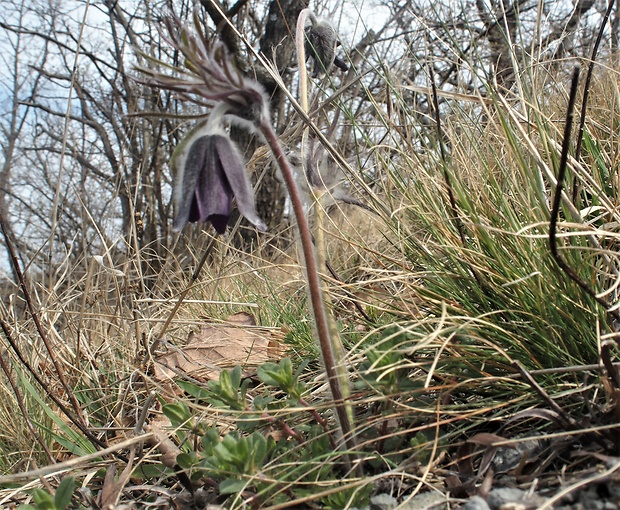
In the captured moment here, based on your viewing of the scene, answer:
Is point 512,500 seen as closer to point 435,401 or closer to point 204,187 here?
point 435,401

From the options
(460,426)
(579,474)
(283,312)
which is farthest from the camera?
(283,312)

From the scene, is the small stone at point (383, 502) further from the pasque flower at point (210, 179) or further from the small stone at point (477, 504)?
the pasque flower at point (210, 179)

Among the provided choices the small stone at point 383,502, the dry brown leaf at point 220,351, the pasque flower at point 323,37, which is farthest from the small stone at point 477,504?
the pasque flower at point 323,37

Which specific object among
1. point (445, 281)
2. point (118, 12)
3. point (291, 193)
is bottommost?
point (445, 281)

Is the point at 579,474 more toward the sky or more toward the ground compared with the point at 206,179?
more toward the ground

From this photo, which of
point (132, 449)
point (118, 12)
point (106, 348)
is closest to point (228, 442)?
point (132, 449)

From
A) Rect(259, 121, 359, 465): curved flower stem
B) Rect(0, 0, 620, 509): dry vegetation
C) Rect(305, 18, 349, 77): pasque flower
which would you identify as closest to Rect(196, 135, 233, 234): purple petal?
Rect(259, 121, 359, 465): curved flower stem

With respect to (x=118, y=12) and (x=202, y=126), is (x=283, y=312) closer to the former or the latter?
(x=202, y=126)
